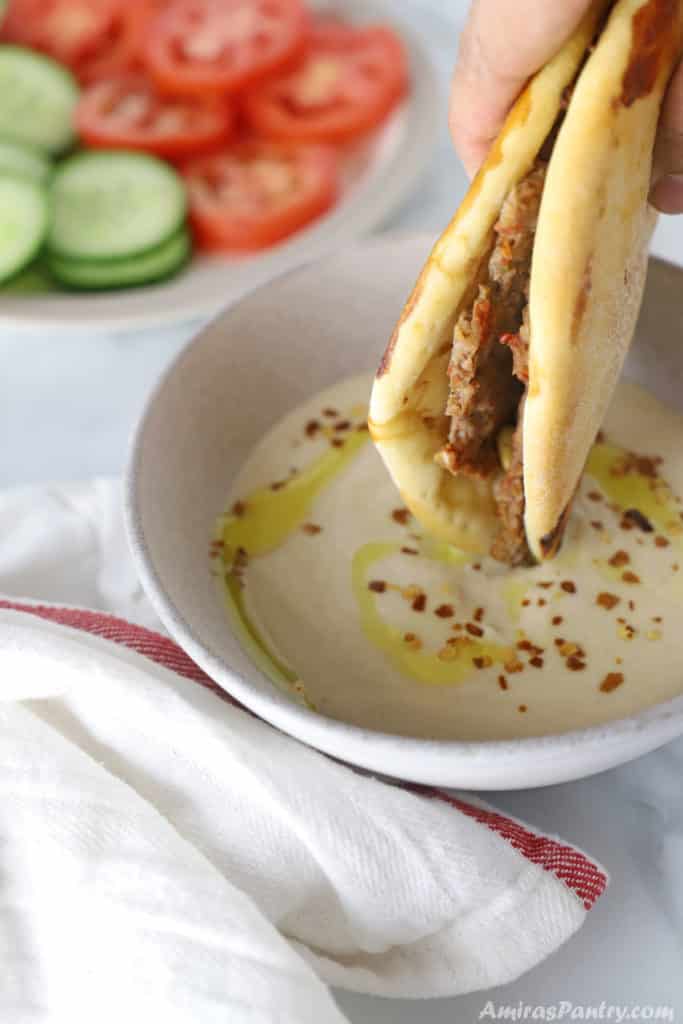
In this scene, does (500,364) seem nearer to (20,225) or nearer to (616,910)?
(616,910)

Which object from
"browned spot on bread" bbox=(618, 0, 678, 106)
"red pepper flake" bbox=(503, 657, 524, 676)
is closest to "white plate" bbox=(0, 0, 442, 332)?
"red pepper flake" bbox=(503, 657, 524, 676)

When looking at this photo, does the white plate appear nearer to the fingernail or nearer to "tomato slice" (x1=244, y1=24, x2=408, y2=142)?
"tomato slice" (x1=244, y1=24, x2=408, y2=142)

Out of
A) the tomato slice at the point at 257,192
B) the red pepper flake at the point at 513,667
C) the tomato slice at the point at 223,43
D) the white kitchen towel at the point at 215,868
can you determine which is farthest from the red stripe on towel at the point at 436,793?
the tomato slice at the point at 223,43

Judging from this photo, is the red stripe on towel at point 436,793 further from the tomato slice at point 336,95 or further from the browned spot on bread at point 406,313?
the tomato slice at point 336,95

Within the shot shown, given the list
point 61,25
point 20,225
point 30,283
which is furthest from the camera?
point 61,25

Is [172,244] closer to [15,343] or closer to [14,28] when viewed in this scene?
[15,343]

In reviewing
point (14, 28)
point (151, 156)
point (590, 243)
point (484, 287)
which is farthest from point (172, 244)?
point (590, 243)

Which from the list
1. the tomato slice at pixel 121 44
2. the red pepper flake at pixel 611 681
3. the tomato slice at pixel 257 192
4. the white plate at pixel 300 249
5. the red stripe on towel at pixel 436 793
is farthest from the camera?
the tomato slice at pixel 121 44

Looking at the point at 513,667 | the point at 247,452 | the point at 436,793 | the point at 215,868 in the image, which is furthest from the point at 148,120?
the point at 215,868
